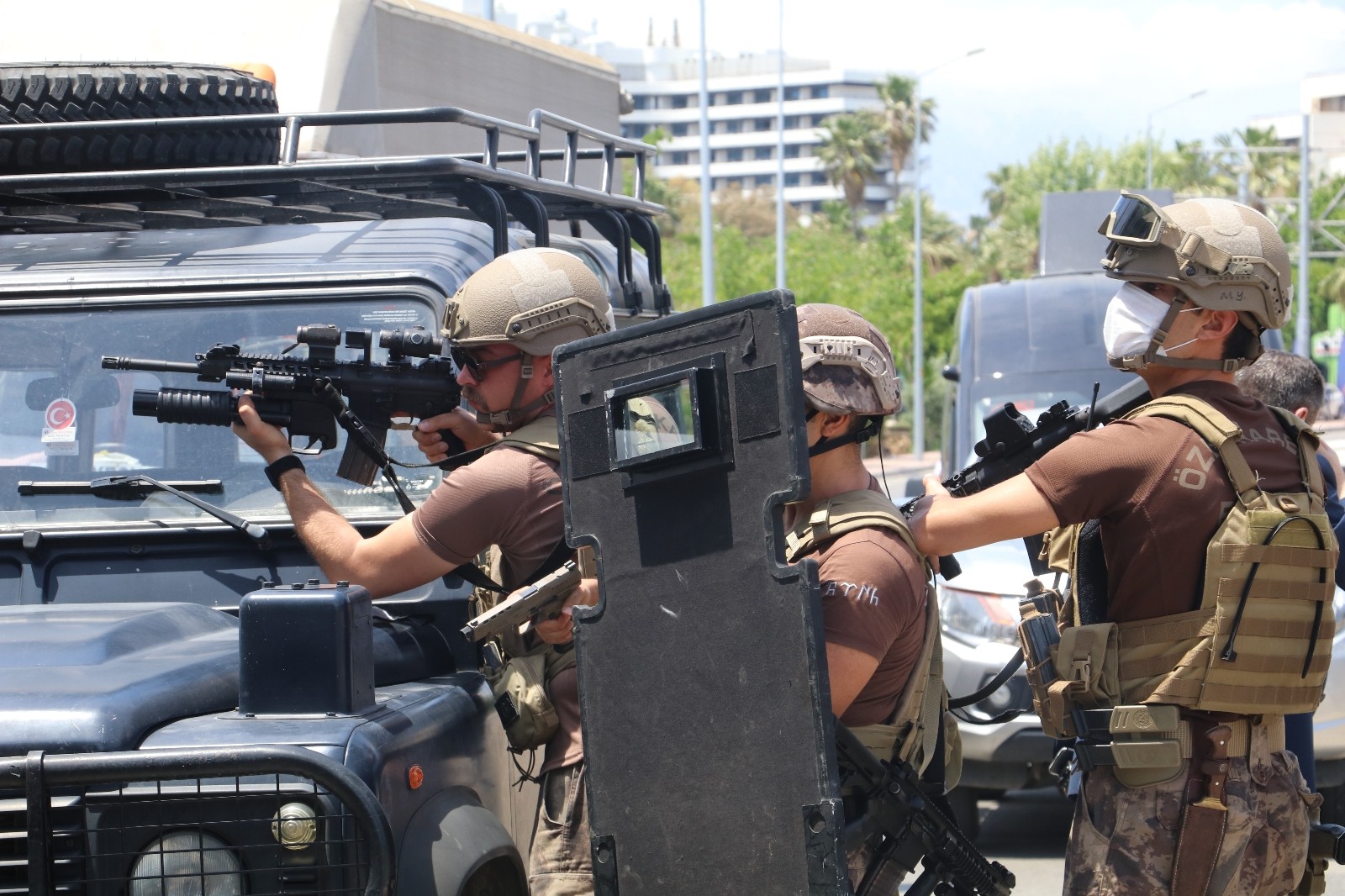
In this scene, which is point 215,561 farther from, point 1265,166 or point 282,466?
point 1265,166

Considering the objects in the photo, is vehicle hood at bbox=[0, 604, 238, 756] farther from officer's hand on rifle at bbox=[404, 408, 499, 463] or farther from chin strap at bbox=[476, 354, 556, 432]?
chin strap at bbox=[476, 354, 556, 432]

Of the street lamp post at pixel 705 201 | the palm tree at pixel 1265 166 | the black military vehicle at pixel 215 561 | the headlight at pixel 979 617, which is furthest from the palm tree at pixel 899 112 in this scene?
the black military vehicle at pixel 215 561

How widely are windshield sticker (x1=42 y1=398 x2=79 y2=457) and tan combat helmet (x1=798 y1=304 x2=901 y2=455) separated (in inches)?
75.3

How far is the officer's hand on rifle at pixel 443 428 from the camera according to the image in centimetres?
373

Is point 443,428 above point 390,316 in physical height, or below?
below

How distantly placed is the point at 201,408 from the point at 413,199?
45.8 inches

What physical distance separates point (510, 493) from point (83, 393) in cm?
128

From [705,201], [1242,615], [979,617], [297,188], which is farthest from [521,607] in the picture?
[705,201]

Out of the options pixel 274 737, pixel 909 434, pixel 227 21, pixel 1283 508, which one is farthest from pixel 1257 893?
pixel 909 434

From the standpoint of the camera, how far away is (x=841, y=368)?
2.90 m

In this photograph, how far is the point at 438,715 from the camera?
309 centimetres

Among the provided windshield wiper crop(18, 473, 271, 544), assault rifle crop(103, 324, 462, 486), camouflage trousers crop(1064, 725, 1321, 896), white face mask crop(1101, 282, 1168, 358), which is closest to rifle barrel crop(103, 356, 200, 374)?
assault rifle crop(103, 324, 462, 486)

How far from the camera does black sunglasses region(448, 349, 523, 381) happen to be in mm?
3463

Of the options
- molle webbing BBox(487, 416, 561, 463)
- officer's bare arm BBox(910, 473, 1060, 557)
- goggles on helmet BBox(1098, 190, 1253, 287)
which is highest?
goggles on helmet BBox(1098, 190, 1253, 287)
